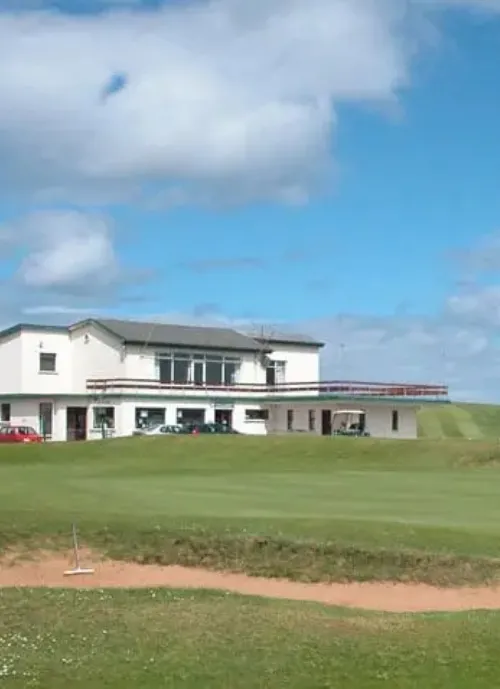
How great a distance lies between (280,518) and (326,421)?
66515 millimetres

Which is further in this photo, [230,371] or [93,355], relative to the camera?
[230,371]

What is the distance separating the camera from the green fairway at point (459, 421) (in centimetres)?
10569

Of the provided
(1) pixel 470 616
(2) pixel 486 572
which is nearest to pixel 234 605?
(1) pixel 470 616

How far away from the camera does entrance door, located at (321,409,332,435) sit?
90.1 metres

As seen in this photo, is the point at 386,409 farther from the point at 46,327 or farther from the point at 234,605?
the point at 234,605

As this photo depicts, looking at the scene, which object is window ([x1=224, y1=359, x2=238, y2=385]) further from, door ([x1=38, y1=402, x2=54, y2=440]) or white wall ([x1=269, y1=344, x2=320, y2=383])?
door ([x1=38, y1=402, x2=54, y2=440])

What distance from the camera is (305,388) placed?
3629 inches

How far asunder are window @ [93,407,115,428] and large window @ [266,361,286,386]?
16295 mm

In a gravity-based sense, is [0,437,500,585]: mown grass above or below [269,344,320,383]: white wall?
below

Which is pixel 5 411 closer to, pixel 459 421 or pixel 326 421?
pixel 326 421

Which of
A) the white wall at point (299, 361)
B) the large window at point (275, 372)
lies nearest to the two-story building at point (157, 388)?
the large window at point (275, 372)

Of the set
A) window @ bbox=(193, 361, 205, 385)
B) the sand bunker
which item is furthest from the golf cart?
the sand bunker

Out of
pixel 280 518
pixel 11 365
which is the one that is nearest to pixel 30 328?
pixel 11 365

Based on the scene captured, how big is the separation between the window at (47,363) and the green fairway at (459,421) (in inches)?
1341
